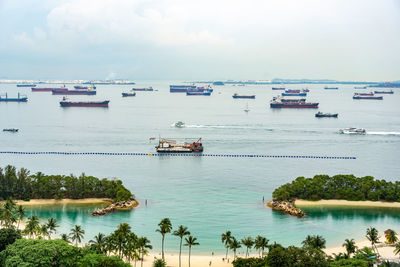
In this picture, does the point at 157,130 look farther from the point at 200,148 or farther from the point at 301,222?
the point at 301,222

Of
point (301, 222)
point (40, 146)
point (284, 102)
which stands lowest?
point (301, 222)

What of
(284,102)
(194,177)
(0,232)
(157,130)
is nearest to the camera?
(0,232)

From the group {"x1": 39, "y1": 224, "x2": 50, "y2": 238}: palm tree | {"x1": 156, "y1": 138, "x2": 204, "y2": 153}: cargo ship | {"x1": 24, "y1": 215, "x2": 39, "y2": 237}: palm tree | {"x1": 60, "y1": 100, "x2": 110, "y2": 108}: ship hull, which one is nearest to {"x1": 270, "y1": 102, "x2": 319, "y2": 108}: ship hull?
{"x1": 60, "y1": 100, "x2": 110, "y2": 108}: ship hull

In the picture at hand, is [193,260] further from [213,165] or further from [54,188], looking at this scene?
[213,165]

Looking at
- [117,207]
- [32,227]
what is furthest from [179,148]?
[32,227]

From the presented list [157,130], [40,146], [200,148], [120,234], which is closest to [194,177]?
[200,148]

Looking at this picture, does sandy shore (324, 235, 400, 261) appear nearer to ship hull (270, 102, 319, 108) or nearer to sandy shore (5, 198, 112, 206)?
sandy shore (5, 198, 112, 206)

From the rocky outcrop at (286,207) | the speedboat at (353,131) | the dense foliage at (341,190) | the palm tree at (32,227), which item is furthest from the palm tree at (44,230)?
the speedboat at (353,131)
